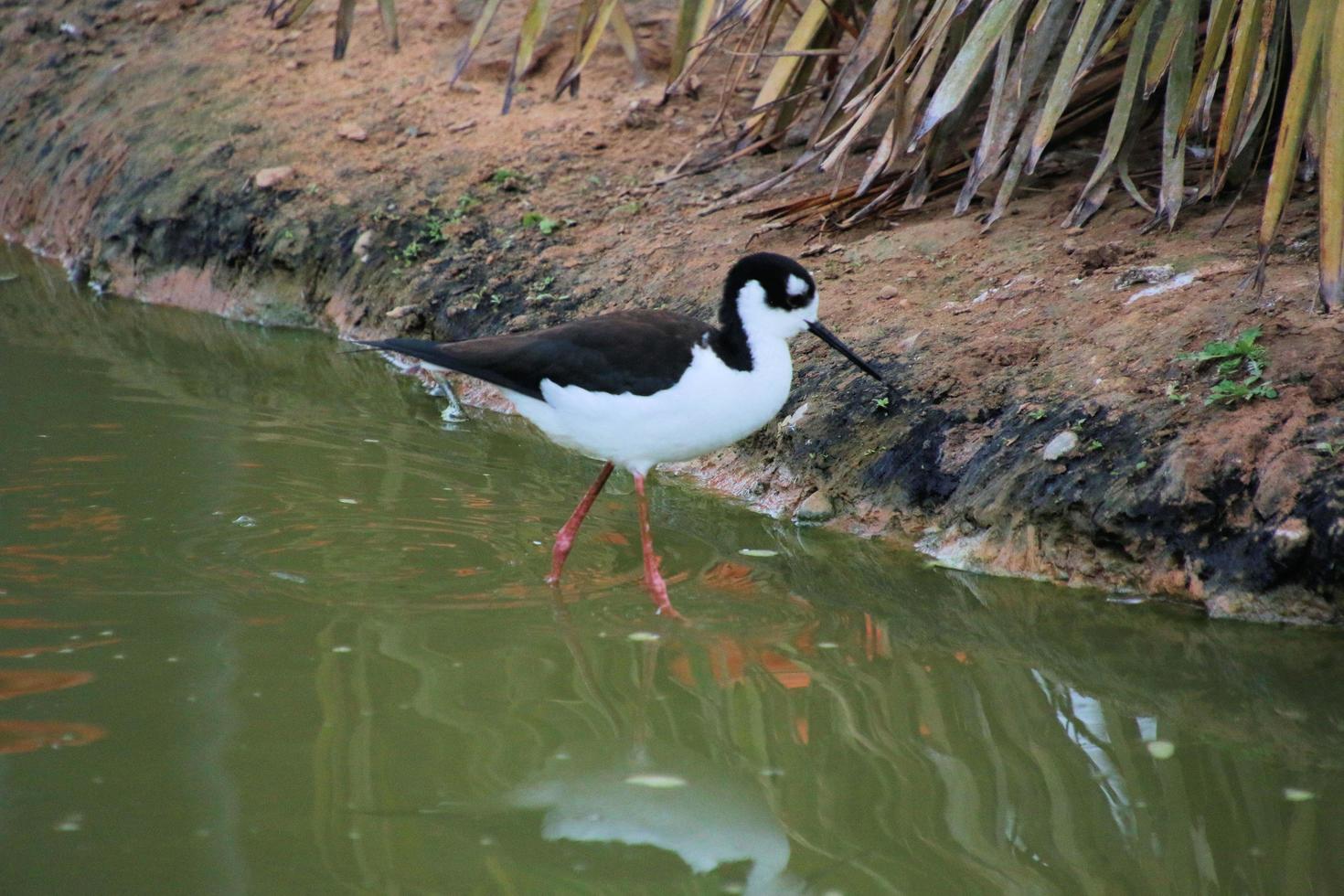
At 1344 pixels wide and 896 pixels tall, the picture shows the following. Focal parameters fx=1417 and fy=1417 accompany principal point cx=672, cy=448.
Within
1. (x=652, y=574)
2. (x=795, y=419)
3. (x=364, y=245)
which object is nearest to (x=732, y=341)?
(x=652, y=574)

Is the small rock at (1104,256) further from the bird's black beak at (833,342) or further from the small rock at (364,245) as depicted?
the small rock at (364,245)

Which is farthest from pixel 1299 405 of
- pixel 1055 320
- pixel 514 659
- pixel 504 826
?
pixel 504 826

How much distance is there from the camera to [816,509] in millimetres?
5781

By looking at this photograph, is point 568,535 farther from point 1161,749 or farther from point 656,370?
point 1161,749

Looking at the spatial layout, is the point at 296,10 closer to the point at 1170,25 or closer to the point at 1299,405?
the point at 1170,25

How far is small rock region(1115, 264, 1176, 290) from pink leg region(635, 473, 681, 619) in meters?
2.27

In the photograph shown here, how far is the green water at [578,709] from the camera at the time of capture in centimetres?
334

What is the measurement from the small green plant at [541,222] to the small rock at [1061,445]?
12.4ft

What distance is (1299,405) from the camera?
484 cm

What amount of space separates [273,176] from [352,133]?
0.60 meters

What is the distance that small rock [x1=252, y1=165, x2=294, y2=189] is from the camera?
9.23 metres

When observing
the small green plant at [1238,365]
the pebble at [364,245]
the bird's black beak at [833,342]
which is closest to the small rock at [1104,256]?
the small green plant at [1238,365]

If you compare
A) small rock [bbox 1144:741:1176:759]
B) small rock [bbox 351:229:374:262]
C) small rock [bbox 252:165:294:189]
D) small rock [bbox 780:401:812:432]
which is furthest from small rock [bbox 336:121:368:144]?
small rock [bbox 1144:741:1176:759]

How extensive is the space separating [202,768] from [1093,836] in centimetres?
224
